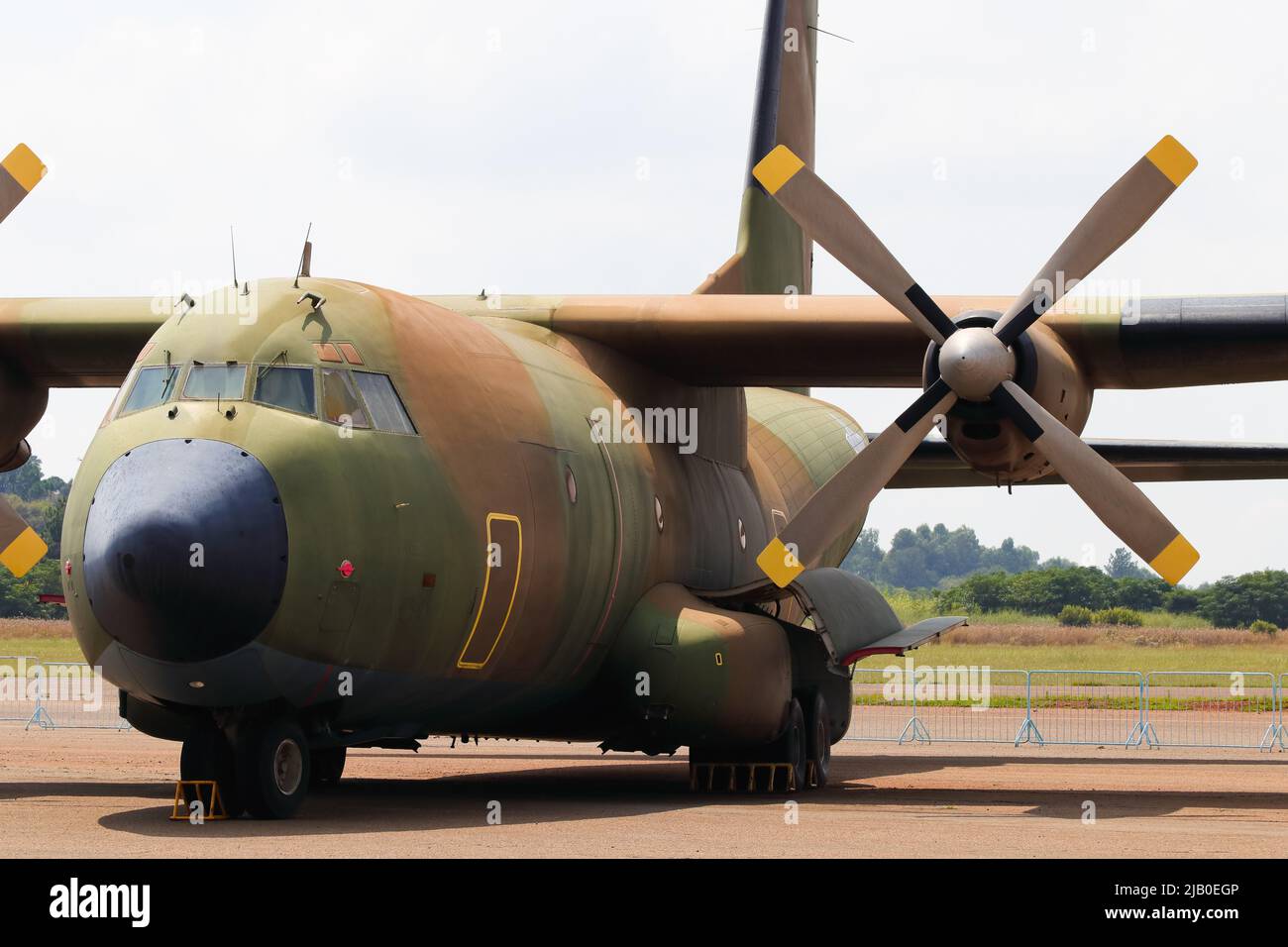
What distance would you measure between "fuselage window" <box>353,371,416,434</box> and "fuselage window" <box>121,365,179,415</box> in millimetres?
1464

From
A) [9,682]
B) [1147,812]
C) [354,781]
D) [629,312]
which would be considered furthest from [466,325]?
[9,682]

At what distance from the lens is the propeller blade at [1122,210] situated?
16797 millimetres

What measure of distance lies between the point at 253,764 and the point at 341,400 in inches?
116

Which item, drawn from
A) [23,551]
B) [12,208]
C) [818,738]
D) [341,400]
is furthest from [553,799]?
[12,208]

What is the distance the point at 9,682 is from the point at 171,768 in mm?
23082

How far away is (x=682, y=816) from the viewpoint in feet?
49.4

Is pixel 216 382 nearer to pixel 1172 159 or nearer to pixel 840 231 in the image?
pixel 840 231

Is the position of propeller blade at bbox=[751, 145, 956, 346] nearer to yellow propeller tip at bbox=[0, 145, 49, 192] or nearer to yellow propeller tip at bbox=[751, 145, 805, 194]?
yellow propeller tip at bbox=[751, 145, 805, 194]

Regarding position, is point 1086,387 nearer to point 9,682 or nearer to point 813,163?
point 813,163

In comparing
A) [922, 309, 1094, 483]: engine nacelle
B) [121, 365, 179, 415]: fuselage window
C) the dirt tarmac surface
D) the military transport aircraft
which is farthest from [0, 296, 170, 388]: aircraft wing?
[922, 309, 1094, 483]: engine nacelle

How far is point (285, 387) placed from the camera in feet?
45.0

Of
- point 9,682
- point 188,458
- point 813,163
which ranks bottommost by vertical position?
point 9,682

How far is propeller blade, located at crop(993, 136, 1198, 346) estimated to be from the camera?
1680 centimetres

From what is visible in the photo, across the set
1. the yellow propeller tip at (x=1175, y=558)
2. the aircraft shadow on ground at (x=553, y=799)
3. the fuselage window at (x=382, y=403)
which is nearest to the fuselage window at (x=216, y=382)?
the fuselage window at (x=382, y=403)
